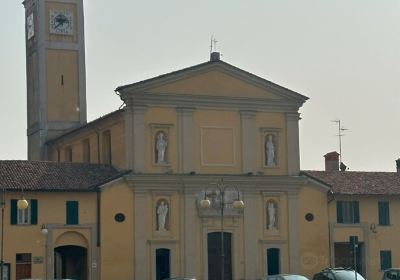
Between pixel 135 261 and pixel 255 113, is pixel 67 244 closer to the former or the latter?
pixel 135 261

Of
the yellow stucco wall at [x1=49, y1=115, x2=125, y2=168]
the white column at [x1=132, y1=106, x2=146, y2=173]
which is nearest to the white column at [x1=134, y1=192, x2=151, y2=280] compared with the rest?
the white column at [x1=132, y1=106, x2=146, y2=173]

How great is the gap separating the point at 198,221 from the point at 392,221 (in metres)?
11.3

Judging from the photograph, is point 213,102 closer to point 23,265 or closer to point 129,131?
point 129,131

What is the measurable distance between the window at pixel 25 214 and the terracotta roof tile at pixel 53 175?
2.55 feet

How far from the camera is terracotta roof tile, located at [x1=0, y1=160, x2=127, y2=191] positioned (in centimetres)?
5084

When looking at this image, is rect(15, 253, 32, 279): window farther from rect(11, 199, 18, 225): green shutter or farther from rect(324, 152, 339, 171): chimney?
rect(324, 152, 339, 171): chimney

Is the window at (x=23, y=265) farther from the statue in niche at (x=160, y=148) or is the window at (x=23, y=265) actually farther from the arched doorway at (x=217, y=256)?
the arched doorway at (x=217, y=256)

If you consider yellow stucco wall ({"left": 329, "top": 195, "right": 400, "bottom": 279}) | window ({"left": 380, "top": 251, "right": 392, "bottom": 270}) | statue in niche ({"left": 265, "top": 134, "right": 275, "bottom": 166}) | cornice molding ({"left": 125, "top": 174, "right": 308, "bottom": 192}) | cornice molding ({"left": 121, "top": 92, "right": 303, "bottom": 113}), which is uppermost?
cornice molding ({"left": 121, "top": 92, "right": 303, "bottom": 113})

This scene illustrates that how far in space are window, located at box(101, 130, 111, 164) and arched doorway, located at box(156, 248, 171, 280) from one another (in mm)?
6032

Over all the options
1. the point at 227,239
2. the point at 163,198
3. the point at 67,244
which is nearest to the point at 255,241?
the point at 227,239

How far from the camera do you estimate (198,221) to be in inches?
2144

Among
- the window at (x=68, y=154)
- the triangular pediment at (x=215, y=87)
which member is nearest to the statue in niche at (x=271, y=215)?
the triangular pediment at (x=215, y=87)

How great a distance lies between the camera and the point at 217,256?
181 ft

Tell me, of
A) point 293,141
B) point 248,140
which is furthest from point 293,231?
point 248,140
